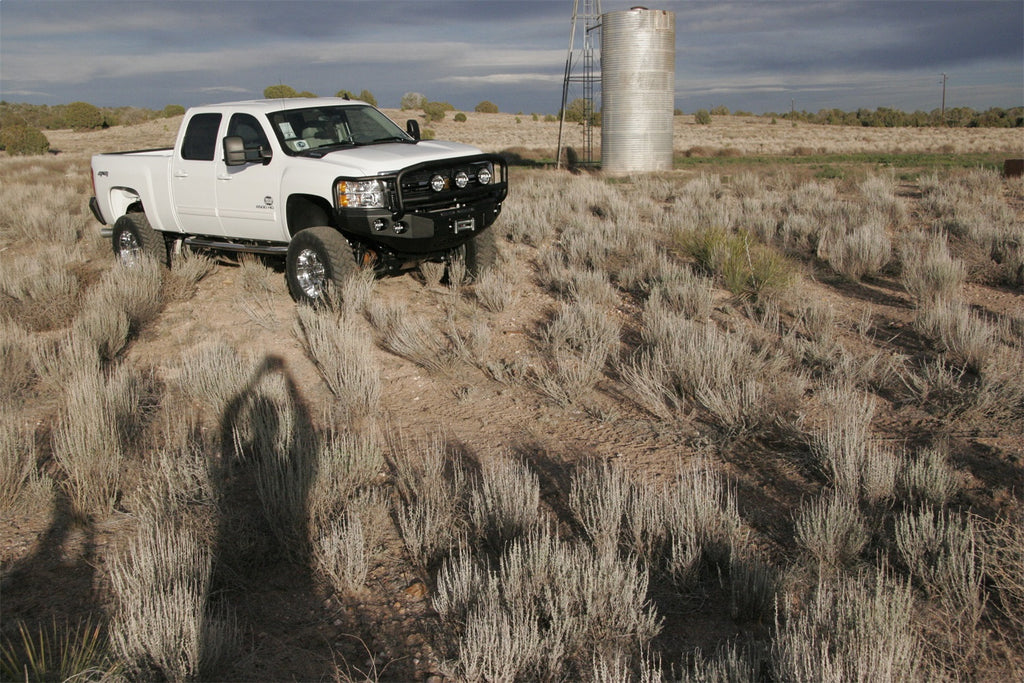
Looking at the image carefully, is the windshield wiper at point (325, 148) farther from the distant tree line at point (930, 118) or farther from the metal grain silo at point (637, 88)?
the distant tree line at point (930, 118)

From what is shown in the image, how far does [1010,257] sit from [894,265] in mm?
1265

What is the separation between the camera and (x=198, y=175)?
9.16 metres

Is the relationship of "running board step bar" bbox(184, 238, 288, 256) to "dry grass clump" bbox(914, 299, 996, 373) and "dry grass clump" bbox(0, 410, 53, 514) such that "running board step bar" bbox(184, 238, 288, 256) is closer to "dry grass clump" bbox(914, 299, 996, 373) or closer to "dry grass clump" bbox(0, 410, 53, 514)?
"dry grass clump" bbox(0, 410, 53, 514)

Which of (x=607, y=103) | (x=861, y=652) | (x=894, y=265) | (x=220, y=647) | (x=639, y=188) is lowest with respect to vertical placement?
(x=220, y=647)

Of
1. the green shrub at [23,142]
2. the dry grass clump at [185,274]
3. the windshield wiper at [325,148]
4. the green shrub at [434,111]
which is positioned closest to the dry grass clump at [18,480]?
the windshield wiper at [325,148]

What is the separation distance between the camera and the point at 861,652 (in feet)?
8.61

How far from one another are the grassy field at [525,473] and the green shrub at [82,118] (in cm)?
5190

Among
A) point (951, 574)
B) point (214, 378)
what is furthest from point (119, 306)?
point (951, 574)

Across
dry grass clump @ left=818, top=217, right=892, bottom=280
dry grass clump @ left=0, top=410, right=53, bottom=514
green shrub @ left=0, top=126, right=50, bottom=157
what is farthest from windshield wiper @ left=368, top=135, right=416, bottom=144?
green shrub @ left=0, top=126, right=50, bottom=157

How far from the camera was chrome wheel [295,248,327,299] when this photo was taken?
8.30 m

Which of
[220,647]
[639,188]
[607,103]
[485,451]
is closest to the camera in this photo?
[220,647]

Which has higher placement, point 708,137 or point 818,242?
point 708,137

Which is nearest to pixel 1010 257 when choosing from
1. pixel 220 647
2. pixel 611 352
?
pixel 611 352

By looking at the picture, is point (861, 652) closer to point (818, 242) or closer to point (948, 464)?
point (948, 464)
